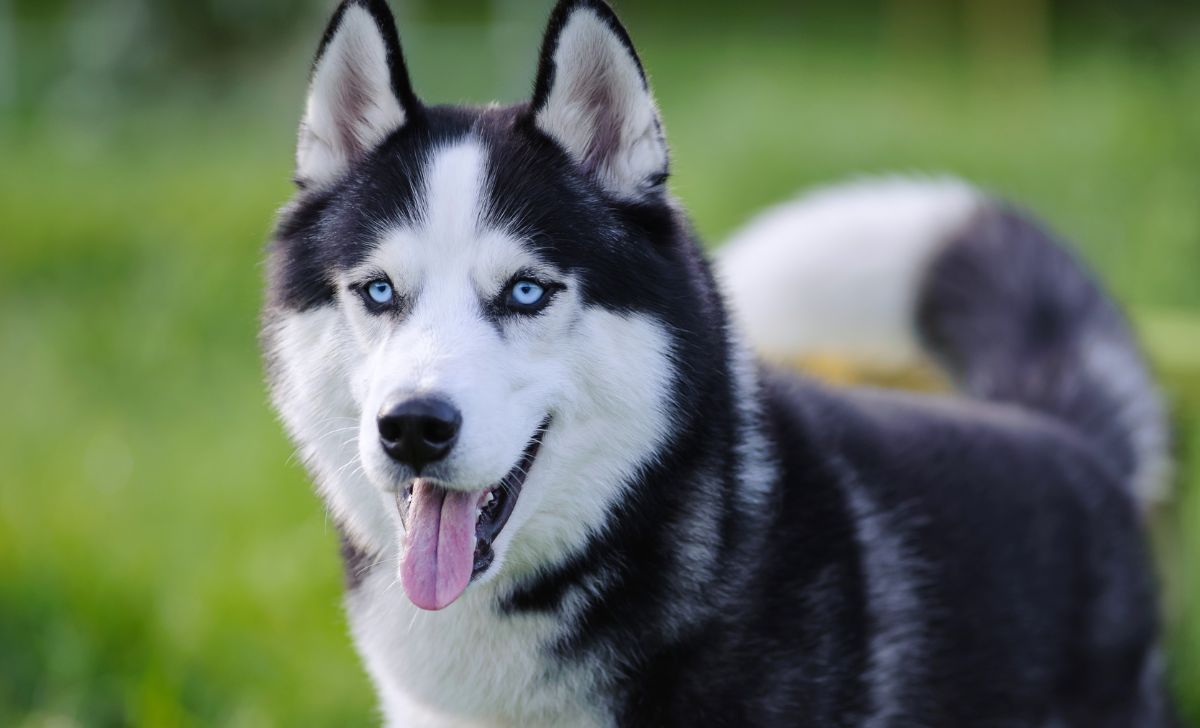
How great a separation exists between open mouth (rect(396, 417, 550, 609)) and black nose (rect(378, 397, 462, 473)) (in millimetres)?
82

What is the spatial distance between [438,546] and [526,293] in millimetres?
441

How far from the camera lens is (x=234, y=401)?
5.76 meters

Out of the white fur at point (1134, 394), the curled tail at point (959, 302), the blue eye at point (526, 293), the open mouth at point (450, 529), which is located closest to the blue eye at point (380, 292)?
the blue eye at point (526, 293)

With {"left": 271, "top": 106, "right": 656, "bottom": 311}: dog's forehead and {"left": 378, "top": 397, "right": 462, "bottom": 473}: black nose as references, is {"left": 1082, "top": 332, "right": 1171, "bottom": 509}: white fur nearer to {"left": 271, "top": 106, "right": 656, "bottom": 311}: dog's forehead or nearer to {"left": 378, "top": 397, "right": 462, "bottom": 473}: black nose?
{"left": 271, "top": 106, "right": 656, "bottom": 311}: dog's forehead

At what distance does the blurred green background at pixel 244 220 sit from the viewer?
12.3 ft

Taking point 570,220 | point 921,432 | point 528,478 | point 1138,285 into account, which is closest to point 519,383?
point 528,478

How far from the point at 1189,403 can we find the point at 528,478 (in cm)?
258

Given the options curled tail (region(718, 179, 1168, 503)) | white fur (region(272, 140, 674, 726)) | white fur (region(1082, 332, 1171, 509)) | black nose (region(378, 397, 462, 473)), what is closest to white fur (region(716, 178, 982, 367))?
curled tail (region(718, 179, 1168, 503))

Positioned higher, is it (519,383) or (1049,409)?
(519,383)

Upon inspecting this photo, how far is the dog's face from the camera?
2.05 meters

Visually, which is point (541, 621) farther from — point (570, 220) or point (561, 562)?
point (570, 220)

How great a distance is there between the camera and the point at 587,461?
2.21 meters

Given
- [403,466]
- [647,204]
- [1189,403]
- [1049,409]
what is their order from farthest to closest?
[1189,403]
[1049,409]
[647,204]
[403,466]

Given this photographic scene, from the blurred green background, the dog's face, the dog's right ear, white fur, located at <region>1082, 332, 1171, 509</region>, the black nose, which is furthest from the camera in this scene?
the blurred green background
